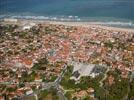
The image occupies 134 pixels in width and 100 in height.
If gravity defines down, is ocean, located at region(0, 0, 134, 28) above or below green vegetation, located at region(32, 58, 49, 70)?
above

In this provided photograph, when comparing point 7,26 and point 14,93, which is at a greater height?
point 7,26

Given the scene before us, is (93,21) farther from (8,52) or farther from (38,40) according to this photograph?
(8,52)

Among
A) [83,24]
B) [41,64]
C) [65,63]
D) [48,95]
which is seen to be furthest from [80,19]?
[48,95]

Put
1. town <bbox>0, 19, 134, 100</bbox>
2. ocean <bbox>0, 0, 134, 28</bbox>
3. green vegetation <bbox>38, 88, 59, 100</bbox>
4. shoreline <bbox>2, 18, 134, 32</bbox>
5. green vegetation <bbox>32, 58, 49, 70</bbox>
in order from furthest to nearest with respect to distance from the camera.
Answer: ocean <bbox>0, 0, 134, 28</bbox> < shoreline <bbox>2, 18, 134, 32</bbox> < green vegetation <bbox>32, 58, 49, 70</bbox> < town <bbox>0, 19, 134, 100</bbox> < green vegetation <bbox>38, 88, 59, 100</bbox>

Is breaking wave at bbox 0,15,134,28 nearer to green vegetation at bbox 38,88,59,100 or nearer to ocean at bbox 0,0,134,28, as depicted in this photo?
ocean at bbox 0,0,134,28

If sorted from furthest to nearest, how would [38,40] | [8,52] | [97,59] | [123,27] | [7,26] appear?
[7,26] → [123,27] → [38,40] → [8,52] → [97,59]

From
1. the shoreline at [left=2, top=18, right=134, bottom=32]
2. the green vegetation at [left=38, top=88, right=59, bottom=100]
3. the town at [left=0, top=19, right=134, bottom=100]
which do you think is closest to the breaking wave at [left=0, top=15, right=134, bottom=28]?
the shoreline at [left=2, top=18, right=134, bottom=32]

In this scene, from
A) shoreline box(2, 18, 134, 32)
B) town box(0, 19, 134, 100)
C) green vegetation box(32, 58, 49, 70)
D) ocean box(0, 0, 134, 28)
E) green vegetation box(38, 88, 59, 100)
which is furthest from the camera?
ocean box(0, 0, 134, 28)

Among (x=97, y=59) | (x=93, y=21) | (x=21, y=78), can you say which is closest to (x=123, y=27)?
(x=93, y=21)
